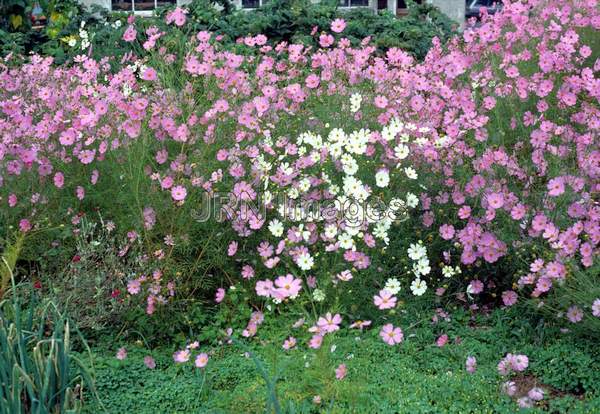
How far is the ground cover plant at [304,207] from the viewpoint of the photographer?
3.55 m

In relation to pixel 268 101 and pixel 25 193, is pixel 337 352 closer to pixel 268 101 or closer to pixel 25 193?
pixel 268 101

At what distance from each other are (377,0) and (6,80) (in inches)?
307

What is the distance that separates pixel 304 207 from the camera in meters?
3.69

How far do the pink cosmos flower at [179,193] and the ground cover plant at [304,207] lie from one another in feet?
0.08

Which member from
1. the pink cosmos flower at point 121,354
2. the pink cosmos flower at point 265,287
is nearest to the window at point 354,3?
the pink cosmos flower at point 121,354

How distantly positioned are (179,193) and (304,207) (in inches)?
21.6

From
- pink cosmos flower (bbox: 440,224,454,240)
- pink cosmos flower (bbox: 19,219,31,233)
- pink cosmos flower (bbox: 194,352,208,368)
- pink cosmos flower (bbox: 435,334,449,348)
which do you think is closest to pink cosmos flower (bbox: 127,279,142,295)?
pink cosmos flower (bbox: 194,352,208,368)

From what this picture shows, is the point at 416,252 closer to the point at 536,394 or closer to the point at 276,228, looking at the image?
the point at 276,228

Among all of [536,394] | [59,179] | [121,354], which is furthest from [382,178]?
[59,179]

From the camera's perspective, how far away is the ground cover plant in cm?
355

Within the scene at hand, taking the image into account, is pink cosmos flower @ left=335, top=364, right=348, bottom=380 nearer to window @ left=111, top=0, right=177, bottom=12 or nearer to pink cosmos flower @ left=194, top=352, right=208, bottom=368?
pink cosmos flower @ left=194, top=352, right=208, bottom=368

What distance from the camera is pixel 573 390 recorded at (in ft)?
10.6

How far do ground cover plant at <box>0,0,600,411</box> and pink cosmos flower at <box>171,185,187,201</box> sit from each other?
0.02 meters

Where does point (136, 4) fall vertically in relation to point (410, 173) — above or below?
below
